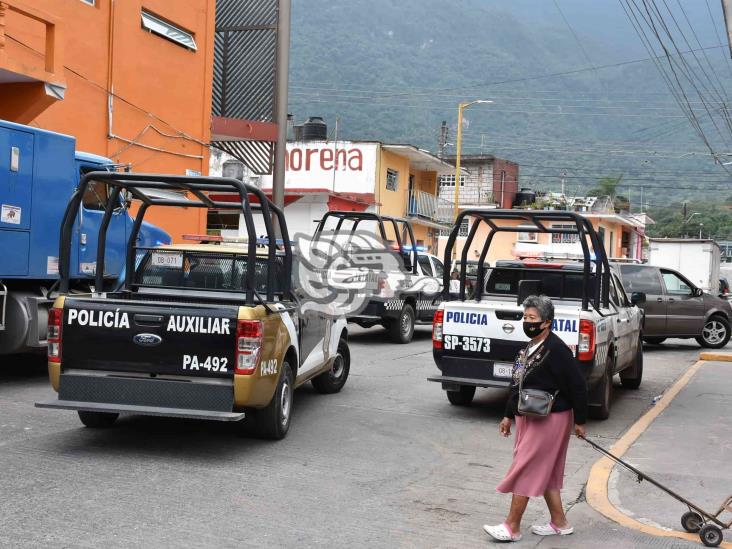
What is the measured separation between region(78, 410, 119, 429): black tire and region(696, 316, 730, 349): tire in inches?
572

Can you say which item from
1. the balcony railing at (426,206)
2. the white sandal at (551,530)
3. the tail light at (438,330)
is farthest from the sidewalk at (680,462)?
the balcony railing at (426,206)

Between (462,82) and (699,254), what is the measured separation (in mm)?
106278

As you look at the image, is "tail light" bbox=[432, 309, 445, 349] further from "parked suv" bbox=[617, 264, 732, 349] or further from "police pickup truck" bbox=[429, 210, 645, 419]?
"parked suv" bbox=[617, 264, 732, 349]

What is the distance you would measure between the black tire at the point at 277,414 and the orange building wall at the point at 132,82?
8763 mm

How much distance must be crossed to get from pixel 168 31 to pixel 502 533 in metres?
17.2

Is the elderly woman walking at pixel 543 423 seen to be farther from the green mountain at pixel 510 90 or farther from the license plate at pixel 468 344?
the green mountain at pixel 510 90

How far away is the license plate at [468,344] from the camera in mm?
9562

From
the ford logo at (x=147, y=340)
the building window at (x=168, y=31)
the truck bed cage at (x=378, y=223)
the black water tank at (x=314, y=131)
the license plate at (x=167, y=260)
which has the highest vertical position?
the black water tank at (x=314, y=131)

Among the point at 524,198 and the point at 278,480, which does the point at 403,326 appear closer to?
the point at 278,480

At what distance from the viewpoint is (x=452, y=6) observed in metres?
190

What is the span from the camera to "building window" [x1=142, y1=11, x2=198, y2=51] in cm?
1941

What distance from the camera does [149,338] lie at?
7301 mm

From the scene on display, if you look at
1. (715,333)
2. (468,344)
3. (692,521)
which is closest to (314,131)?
(715,333)

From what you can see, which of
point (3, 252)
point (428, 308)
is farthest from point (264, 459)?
point (428, 308)
